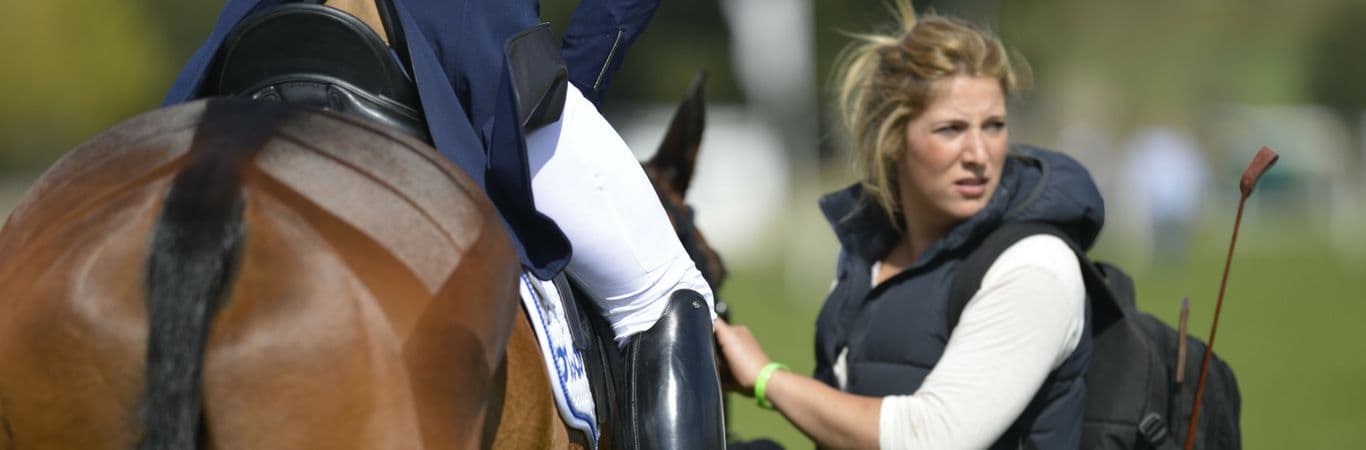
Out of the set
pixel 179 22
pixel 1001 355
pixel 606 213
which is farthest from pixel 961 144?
pixel 179 22

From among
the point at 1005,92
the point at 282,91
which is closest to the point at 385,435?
the point at 282,91

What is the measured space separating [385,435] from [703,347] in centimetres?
96

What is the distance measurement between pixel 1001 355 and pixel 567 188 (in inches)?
49.0

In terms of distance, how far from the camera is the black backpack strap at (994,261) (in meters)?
3.33

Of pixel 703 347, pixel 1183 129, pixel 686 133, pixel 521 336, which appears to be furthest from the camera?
pixel 1183 129

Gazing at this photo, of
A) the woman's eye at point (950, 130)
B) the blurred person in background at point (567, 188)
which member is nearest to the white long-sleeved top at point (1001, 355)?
the woman's eye at point (950, 130)

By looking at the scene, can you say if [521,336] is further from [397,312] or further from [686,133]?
[686,133]

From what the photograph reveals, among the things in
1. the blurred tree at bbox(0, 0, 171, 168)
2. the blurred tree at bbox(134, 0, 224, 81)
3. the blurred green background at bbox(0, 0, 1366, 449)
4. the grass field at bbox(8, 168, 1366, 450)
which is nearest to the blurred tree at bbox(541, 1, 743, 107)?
the blurred green background at bbox(0, 0, 1366, 449)

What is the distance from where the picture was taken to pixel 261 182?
185cm

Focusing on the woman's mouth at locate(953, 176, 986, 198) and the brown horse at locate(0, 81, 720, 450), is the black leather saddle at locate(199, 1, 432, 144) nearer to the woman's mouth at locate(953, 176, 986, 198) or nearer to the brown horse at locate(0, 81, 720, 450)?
the brown horse at locate(0, 81, 720, 450)

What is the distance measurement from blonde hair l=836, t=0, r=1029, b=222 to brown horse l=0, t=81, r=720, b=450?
1.81 m

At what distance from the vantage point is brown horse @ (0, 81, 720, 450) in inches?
68.5

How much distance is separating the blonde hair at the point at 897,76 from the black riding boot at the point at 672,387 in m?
1.12

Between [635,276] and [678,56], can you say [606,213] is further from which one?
[678,56]
